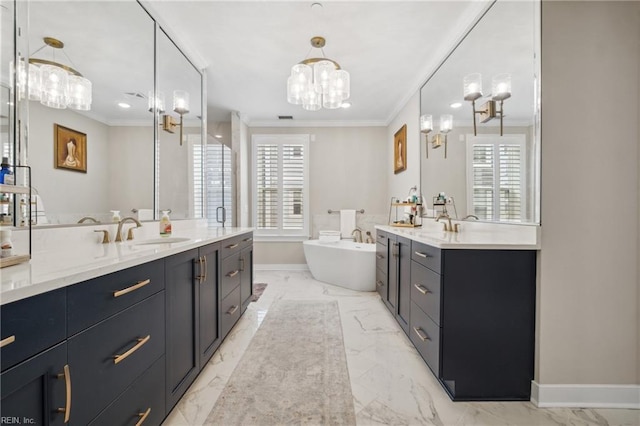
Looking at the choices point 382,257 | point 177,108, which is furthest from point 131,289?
point 382,257

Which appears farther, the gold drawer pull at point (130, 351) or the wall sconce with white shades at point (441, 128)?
the wall sconce with white shades at point (441, 128)

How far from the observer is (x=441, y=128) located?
9.60 ft

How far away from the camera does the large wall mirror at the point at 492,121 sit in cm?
173

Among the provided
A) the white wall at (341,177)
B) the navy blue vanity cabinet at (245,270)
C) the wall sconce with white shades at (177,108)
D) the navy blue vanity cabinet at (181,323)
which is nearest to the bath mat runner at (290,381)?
the navy blue vanity cabinet at (181,323)

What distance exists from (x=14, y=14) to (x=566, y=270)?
300 centimetres

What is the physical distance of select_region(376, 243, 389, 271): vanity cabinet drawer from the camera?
10.3 ft

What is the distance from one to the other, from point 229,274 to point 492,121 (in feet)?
7.67

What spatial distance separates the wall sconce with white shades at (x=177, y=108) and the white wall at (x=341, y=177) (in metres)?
2.38

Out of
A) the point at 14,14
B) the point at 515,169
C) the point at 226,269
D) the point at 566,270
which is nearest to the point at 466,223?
the point at 515,169

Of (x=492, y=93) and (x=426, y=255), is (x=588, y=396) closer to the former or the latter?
(x=426, y=255)

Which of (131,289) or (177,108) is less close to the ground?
(177,108)

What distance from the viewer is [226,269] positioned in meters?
2.37

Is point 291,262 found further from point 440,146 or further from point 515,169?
point 515,169

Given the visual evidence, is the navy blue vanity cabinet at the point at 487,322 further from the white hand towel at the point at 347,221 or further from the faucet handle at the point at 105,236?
the white hand towel at the point at 347,221
